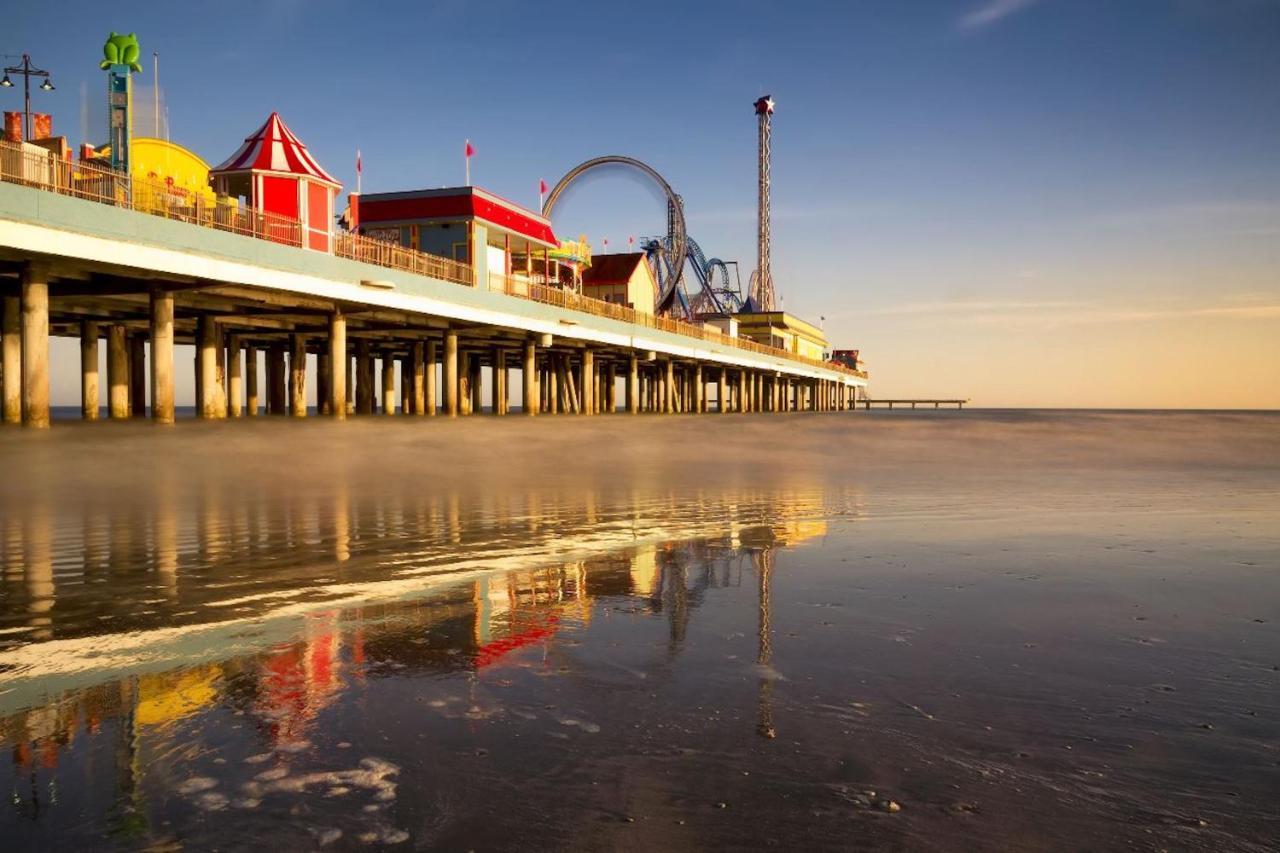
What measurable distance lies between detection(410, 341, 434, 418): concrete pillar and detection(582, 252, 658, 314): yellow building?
76.6ft

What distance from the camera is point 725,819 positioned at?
2.74 m

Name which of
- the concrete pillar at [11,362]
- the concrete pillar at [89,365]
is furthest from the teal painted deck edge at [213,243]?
the concrete pillar at [89,365]

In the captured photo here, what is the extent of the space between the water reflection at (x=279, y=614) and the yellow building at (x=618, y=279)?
57.8m

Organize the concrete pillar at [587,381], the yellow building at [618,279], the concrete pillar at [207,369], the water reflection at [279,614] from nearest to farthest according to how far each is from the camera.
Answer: the water reflection at [279,614] < the concrete pillar at [207,369] < the concrete pillar at [587,381] < the yellow building at [618,279]

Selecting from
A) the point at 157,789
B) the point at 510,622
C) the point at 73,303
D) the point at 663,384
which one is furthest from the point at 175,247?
the point at 663,384

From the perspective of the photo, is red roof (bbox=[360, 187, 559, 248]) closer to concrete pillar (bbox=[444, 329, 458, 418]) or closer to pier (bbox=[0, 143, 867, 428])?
pier (bbox=[0, 143, 867, 428])

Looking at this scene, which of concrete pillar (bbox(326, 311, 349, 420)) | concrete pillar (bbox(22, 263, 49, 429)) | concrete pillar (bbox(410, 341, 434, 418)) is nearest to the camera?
concrete pillar (bbox(22, 263, 49, 429))

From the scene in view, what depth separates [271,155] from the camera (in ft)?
101

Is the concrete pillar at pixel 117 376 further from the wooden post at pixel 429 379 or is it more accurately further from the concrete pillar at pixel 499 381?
the concrete pillar at pixel 499 381

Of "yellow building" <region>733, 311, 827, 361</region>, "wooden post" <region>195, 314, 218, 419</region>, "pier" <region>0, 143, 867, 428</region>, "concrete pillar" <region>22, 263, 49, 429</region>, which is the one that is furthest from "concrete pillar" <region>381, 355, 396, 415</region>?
"yellow building" <region>733, 311, 827, 361</region>

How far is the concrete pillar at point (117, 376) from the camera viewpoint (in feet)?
108

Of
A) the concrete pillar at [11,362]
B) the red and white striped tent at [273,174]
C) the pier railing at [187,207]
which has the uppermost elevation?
the red and white striped tent at [273,174]

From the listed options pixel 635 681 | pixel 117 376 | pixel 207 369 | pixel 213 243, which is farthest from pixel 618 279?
pixel 635 681

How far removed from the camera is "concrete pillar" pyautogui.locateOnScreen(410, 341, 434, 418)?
4316cm
